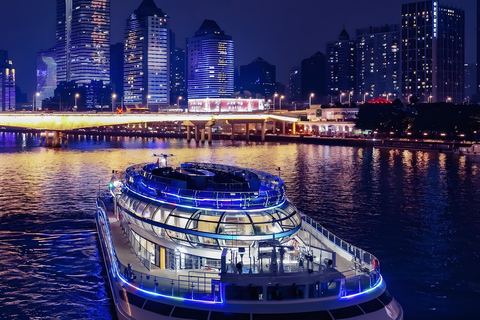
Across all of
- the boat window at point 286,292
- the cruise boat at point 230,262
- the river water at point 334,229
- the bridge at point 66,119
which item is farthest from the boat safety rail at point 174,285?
the bridge at point 66,119

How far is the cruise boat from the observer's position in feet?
52.4

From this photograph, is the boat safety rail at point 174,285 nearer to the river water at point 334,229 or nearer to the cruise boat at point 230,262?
A: the cruise boat at point 230,262

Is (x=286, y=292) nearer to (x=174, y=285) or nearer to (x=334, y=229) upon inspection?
(x=174, y=285)

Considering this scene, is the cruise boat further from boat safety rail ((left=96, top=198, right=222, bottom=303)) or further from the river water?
the river water

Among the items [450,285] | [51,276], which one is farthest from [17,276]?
[450,285]

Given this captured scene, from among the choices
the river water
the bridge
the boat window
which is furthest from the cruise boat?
the bridge

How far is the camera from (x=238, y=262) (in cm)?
1714

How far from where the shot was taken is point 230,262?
17156 mm

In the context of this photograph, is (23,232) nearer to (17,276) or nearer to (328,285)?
(17,276)

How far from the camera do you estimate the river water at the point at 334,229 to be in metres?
21.9

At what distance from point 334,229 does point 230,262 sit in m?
17.8

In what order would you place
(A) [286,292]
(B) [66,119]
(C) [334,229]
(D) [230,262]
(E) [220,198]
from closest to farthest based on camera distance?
1. (A) [286,292]
2. (D) [230,262]
3. (E) [220,198]
4. (C) [334,229]
5. (B) [66,119]

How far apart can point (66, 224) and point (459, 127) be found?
9080 centimetres

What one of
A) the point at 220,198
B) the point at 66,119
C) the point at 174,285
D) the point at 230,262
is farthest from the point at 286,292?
the point at 66,119
